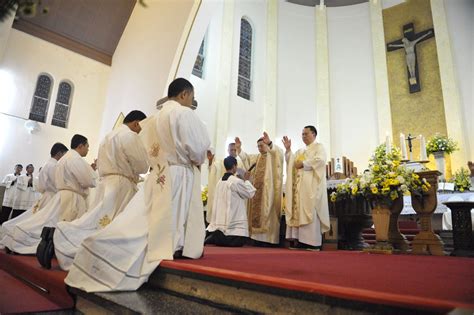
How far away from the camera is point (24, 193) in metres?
10.6

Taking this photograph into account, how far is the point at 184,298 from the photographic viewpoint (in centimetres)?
217

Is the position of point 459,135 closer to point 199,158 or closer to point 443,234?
point 443,234

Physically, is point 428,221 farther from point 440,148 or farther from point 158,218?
point 440,148

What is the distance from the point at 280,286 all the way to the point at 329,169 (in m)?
9.89

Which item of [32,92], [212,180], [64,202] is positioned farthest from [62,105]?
[64,202]

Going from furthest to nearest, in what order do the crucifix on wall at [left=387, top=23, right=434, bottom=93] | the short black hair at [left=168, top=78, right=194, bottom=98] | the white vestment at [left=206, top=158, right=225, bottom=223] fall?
the crucifix on wall at [left=387, top=23, right=434, bottom=93], the white vestment at [left=206, top=158, right=225, bottom=223], the short black hair at [left=168, top=78, right=194, bottom=98]

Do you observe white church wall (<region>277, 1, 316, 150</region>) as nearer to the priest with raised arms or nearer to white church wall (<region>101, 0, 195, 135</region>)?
white church wall (<region>101, 0, 195, 135</region>)

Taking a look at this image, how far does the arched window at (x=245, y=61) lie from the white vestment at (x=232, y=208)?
8.05m

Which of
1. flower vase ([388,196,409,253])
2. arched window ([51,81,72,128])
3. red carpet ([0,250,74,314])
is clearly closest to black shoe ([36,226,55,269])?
red carpet ([0,250,74,314])

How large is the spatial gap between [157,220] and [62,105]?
12.5 metres

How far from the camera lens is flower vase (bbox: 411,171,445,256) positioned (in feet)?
14.2

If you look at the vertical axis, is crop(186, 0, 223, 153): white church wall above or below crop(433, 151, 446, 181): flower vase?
above

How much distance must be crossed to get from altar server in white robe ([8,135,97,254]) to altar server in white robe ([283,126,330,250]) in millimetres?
3057

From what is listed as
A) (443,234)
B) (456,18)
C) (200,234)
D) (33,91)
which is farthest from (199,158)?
(456,18)
